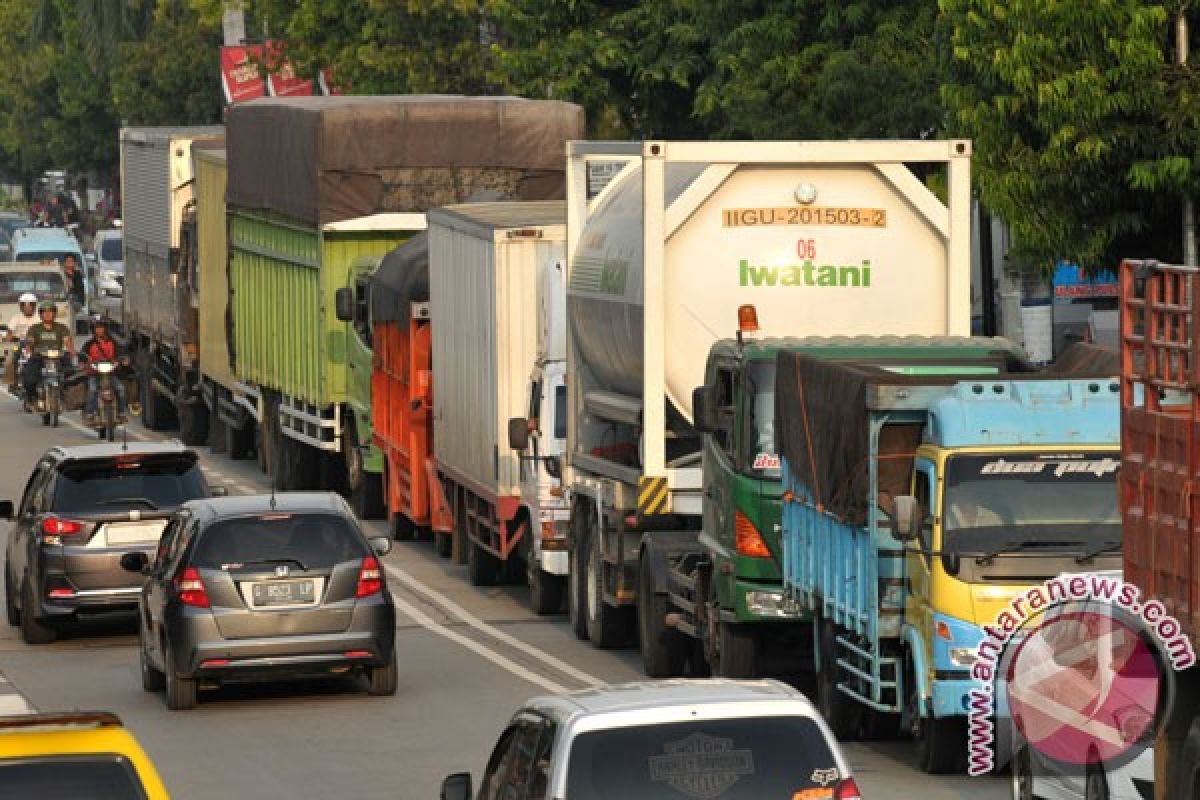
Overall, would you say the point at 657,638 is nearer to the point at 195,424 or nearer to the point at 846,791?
the point at 846,791

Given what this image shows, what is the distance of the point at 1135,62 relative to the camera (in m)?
27.4

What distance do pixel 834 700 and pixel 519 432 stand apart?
23.8 ft

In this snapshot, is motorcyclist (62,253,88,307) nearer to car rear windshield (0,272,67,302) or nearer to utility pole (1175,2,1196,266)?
car rear windshield (0,272,67,302)

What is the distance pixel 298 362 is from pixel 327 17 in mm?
23992

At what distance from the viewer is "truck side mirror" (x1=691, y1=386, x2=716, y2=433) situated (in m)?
21.4

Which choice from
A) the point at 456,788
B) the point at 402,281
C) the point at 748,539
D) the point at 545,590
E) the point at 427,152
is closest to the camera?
the point at 456,788

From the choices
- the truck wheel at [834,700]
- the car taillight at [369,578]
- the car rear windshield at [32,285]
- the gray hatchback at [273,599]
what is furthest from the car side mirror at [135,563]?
the car rear windshield at [32,285]

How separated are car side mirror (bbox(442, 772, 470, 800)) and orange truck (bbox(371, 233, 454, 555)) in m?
19.3

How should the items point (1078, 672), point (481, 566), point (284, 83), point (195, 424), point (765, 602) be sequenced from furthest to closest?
1. point (284, 83)
2. point (195, 424)
3. point (481, 566)
4. point (765, 602)
5. point (1078, 672)

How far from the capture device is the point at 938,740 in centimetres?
1762

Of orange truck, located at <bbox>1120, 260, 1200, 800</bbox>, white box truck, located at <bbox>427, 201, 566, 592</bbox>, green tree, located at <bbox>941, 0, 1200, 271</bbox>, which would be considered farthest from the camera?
green tree, located at <bbox>941, 0, 1200, 271</bbox>

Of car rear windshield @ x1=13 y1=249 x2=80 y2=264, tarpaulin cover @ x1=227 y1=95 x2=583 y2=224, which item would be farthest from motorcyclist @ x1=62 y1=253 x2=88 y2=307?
tarpaulin cover @ x1=227 y1=95 x2=583 y2=224

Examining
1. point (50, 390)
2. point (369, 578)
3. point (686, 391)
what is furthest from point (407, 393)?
point (50, 390)

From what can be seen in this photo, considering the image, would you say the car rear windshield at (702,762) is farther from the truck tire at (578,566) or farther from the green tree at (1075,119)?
the green tree at (1075,119)
